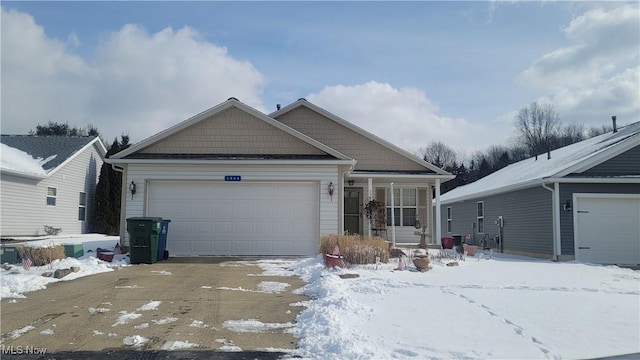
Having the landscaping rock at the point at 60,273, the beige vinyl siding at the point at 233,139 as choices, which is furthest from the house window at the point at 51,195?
the landscaping rock at the point at 60,273

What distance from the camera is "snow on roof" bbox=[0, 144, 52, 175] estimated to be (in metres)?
18.5

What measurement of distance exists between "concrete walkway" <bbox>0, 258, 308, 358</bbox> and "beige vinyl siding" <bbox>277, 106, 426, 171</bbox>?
9507 mm

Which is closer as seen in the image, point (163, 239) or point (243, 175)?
point (163, 239)

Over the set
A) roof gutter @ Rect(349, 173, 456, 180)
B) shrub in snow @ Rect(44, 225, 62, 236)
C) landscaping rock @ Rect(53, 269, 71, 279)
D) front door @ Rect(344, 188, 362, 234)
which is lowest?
landscaping rock @ Rect(53, 269, 71, 279)

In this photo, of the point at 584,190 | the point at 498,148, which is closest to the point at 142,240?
the point at 584,190

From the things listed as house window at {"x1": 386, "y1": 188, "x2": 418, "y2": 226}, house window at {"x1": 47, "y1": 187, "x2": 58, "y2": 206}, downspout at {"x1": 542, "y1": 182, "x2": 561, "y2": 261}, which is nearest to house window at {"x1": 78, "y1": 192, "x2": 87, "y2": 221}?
house window at {"x1": 47, "y1": 187, "x2": 58, "y2": 206}

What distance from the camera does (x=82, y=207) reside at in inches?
940

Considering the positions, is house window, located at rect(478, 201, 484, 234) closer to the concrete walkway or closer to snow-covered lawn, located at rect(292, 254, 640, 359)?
snow-covered lawn, located at rect(292, 254, 640, 359)

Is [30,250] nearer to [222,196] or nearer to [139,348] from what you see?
[222,196]

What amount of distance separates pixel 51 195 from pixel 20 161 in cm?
189

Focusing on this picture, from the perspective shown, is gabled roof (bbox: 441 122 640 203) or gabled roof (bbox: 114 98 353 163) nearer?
gabled roof (bbox: 114 98 353 163)

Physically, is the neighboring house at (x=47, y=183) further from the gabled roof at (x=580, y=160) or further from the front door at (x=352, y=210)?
the gabled roof at (x=580, y=160)

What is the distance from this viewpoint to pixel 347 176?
18.0 meters

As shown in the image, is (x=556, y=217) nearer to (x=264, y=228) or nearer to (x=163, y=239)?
(x=264, y=228)
